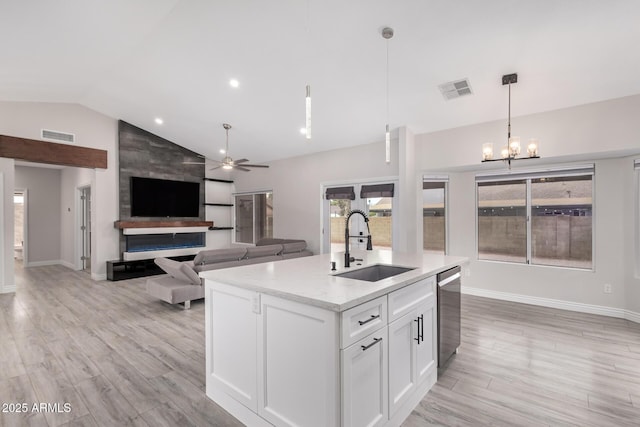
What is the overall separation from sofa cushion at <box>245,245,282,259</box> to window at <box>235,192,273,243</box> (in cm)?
292

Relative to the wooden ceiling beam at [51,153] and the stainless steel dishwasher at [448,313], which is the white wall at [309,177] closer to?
the stainless steel dishwasher at [448,313]

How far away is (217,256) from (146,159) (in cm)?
443

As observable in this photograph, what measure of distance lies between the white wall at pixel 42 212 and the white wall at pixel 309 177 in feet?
18.6

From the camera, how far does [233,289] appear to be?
6.86ft

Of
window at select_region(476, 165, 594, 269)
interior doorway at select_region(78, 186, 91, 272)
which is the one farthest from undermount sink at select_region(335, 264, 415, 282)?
interior doorway at select_region(78, 186, 91, 272)

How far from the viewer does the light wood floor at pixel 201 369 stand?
7.15ft

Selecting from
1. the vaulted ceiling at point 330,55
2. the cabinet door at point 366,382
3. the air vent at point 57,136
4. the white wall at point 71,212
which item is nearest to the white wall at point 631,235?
the vaulted ceiling at point 330,55

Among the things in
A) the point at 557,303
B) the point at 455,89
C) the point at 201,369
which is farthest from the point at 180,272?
the point at 557,303

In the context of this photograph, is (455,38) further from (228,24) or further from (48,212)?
(48,212)

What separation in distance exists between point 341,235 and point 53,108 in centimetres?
640

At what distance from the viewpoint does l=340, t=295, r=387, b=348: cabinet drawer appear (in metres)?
1.57

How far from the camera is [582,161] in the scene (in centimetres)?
450

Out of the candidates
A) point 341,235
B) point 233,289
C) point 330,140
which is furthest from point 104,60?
point 341,235

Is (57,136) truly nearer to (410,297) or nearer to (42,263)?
(42,263)
